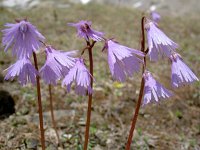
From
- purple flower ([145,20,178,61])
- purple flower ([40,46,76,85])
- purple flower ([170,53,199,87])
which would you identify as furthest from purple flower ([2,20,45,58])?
purple flower ([170,53,199,87])

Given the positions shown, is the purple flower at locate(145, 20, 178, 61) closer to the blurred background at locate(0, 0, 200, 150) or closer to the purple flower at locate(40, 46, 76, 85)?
the purple flower at locate(40, 46, 76, 85)

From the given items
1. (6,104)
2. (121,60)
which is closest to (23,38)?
(121,60)

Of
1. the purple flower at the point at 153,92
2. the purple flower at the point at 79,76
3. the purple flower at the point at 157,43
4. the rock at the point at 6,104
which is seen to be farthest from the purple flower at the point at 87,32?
the rock at the point at 6,104

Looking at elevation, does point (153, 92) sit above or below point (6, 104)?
above

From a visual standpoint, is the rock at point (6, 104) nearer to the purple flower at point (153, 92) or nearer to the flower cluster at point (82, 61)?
the flower cluster at point (82, 61)

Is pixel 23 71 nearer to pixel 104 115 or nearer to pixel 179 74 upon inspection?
pixel 179 74
